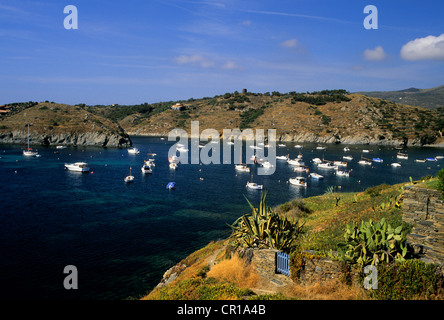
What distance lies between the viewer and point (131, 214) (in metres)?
43.7

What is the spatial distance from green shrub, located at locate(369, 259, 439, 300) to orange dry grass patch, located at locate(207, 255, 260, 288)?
5.68 metres

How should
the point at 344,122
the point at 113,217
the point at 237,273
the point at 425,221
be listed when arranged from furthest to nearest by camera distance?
the point at 344,122 → the point at 113,217 → the point at 237,273 → the point at 425,221

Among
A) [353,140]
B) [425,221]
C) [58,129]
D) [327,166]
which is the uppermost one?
[58,129]

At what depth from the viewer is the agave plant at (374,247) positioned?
490 inches

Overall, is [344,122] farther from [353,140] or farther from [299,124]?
[299,124]

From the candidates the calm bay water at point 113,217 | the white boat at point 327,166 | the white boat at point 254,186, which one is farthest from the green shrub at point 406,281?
the white boat at point 327,166

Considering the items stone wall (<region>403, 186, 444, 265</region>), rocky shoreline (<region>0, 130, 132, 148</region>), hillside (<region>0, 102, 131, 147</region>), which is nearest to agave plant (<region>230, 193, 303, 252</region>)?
stone wall (<region>403, 186, 444, 265</region>)

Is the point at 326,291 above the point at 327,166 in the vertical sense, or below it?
below

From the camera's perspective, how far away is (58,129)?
135250 mm

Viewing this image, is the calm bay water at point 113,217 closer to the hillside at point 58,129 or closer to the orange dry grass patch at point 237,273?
the orange dry grass patch at point 237,273

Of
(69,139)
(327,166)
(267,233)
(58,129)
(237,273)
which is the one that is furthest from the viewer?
(58,129)

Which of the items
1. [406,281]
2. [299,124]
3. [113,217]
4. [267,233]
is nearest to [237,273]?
[267,233]

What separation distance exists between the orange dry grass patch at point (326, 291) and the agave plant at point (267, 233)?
3434 millimetres

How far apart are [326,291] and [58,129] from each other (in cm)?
14672
